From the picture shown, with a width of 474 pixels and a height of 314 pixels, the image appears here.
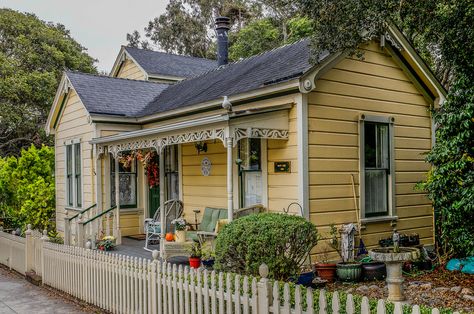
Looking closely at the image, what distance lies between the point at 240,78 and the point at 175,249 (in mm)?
4287

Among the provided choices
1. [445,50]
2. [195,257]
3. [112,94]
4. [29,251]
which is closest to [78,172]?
[112,94]

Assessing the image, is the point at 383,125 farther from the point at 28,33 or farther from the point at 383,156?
the point at 28,33

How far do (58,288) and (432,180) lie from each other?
7.11 m

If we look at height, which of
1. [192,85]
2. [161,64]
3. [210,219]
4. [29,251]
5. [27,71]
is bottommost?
[29,251]

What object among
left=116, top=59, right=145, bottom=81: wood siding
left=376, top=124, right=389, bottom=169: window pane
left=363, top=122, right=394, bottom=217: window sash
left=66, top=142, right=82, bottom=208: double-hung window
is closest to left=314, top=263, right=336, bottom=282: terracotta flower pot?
left=363, top=122, right=394, bottom=217: window sash

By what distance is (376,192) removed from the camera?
9.20m

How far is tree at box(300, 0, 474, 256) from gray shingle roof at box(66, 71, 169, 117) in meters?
7.02

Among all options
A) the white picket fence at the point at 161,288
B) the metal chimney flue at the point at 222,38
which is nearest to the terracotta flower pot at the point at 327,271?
the white picket fence at the point at 161,288

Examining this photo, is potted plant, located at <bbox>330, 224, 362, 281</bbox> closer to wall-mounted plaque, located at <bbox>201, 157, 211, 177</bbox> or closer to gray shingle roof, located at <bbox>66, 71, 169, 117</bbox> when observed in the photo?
wall-mounted plaque, located at <bbox>201, 157, 211, 177</bbox>

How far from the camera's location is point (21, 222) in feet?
42.0

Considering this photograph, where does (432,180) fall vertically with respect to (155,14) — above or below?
below

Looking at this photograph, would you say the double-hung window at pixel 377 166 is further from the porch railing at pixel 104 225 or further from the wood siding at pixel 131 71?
the wood siding at pixel 131 71

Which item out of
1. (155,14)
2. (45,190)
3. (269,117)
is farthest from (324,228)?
(155,14)

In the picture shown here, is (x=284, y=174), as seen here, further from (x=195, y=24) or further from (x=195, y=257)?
(x=195, y=24)
